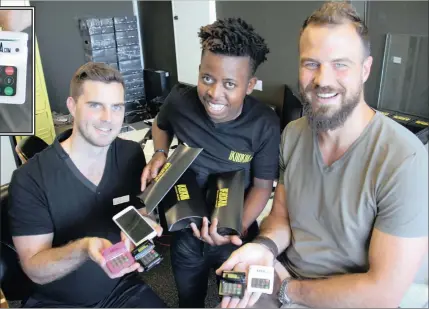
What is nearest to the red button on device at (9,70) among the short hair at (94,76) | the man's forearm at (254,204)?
the short hair at (94,76)

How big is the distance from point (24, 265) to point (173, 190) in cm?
47

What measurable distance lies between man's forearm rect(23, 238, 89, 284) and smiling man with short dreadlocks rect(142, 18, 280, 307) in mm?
278

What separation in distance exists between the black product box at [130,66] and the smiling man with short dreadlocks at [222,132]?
2.05m

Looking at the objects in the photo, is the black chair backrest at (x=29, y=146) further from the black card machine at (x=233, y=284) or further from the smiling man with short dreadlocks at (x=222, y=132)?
the black card machine at (x=233, y=284)

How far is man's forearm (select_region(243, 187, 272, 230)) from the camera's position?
1191 millimetres

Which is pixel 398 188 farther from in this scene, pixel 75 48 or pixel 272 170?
pixel 75 48

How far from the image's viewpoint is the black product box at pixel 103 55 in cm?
306

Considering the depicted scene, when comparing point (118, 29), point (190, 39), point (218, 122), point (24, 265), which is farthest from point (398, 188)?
point (118, 29)

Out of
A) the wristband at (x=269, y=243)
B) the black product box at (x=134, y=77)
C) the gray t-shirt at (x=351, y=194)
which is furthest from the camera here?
the black product box at (x=134, y=77)

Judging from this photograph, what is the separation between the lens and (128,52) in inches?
125

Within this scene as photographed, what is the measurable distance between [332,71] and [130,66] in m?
2.65

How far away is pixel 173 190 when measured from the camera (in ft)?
3.71

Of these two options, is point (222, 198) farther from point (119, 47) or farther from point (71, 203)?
point (119, 47)

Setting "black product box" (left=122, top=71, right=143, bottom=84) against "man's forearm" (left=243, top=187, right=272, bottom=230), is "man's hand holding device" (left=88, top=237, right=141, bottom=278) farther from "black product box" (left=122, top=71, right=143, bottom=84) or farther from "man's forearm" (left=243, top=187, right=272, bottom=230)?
"black product box" (left=122, top=71, right=143, bottom=84)
